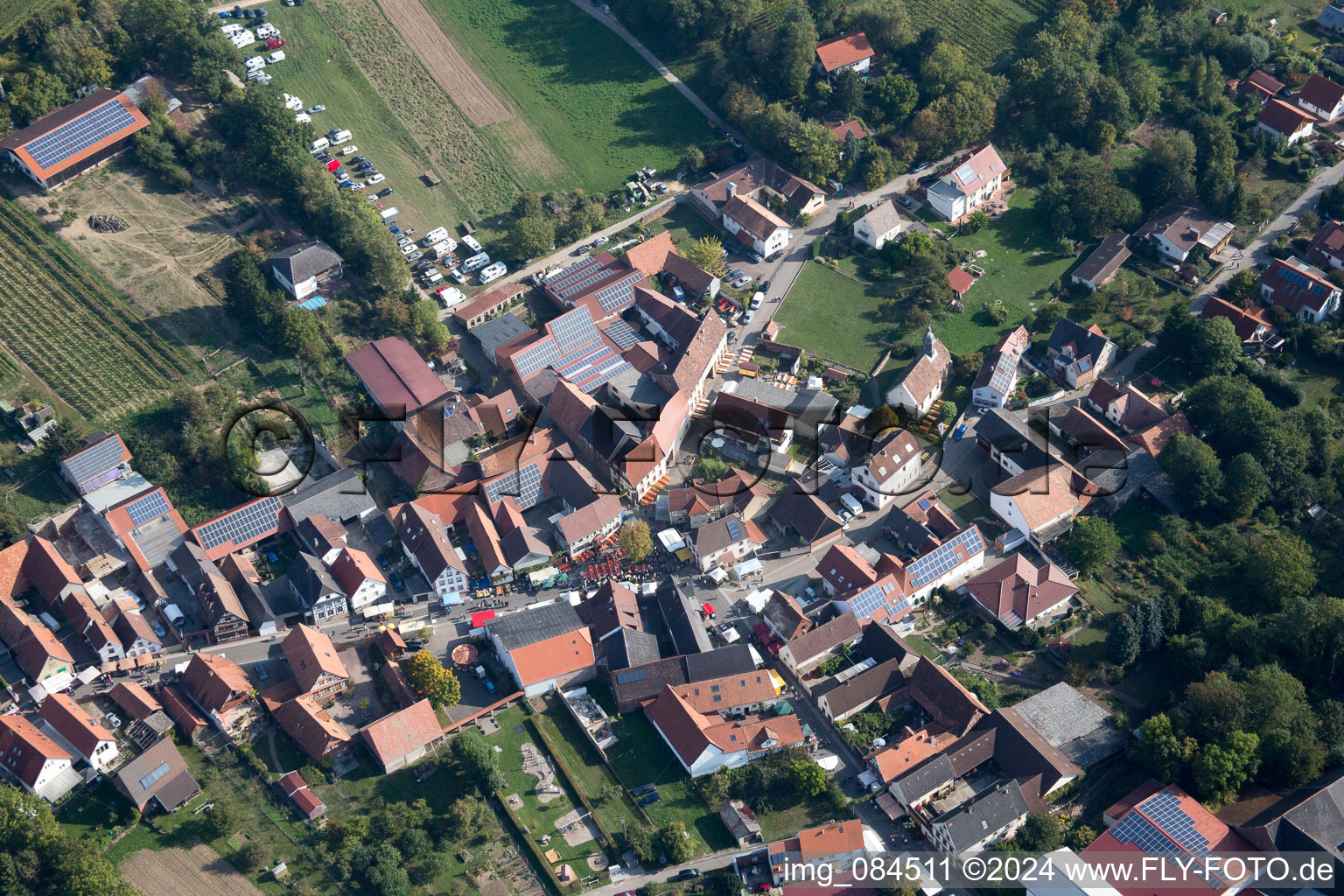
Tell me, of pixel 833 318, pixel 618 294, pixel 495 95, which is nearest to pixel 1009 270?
pixel 833 318

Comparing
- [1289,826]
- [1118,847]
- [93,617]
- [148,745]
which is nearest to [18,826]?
[148,745]

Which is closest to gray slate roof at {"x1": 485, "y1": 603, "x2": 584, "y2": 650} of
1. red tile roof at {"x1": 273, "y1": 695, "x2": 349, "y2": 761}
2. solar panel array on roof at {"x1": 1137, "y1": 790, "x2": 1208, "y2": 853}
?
red tile roof at {"x1": 273, "y1": 695, "x2": 349, "y2": 761}

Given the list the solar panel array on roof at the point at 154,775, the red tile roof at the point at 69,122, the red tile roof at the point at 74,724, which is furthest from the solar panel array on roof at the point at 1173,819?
the red tile roof at the point at 69,122

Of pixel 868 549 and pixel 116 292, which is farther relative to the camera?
pixel 116 292

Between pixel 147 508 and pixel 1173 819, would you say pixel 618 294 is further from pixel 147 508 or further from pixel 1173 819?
pixel 1173 819

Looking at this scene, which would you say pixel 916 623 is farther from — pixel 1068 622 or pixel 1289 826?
pixel 1289 826
